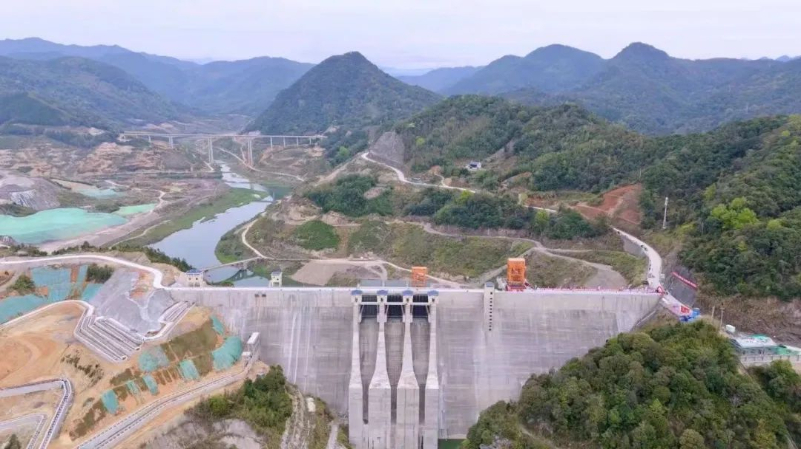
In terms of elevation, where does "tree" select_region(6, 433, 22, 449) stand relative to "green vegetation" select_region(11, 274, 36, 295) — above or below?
below

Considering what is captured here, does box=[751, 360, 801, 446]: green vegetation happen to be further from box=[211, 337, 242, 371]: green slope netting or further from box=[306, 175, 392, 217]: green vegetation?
box=[306, 175, 392, 217]: green vegetation

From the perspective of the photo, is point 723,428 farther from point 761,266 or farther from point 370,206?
point 370,206

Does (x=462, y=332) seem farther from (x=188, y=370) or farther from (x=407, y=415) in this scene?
(x=188, y=370)

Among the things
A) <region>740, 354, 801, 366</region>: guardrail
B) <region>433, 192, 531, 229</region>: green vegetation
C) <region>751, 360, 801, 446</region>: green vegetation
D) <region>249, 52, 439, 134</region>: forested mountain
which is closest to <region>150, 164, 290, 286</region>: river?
<region>433, 192, 531, 229</region>: green vegetation

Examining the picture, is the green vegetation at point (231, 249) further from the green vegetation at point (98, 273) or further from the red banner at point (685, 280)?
the red banner at point (685, 280)

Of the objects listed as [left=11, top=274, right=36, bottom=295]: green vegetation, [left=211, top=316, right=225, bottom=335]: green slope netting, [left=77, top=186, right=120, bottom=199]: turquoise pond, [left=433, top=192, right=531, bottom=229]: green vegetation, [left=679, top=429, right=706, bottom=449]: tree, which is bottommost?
[left=679, top=429, right=706, bottom=449]: tree

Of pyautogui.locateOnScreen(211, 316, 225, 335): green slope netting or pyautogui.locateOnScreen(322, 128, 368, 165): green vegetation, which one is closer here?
pyautogui.locateOnScreen(211, 316, 225, 335): green slope netting
